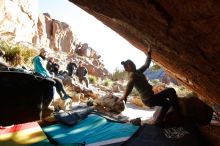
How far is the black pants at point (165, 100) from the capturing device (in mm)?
6242

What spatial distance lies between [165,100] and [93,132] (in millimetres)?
1776

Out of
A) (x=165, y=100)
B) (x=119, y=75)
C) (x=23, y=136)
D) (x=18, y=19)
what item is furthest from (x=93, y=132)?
(x=119, y=75)

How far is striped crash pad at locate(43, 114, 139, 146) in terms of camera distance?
18.0 ft

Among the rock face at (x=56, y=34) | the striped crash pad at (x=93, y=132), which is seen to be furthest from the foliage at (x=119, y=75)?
the striped crash pad at (x=93, y=132)

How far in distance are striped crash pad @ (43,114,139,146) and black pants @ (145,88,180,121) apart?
73 centimetres

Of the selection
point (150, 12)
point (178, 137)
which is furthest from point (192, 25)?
point (178, 137)

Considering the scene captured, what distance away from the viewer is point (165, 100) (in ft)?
20.7

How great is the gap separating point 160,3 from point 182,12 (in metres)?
0.31

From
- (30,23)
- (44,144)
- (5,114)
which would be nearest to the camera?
(5,114)

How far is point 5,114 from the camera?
453cm

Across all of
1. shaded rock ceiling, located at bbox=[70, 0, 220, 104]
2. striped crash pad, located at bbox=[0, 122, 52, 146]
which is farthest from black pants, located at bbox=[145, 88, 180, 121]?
striped crash pad, located at bbox=[0, 122, 52, 146]

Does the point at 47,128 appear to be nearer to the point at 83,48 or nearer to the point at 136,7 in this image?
the point at 136,7

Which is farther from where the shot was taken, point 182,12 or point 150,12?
point 150,12

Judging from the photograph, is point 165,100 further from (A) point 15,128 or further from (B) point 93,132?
(A) point 15,128
